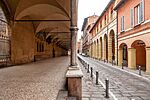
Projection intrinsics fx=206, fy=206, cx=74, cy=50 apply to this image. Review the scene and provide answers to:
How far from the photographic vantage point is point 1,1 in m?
13.0

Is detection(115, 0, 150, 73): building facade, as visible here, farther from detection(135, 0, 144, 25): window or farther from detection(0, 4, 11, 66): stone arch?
detection(0, 4, 11, 66): stone arch

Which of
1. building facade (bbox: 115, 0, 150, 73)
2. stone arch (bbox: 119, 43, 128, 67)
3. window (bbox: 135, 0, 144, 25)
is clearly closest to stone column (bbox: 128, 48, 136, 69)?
building facade (bbox: 115, 0, 150, 73)

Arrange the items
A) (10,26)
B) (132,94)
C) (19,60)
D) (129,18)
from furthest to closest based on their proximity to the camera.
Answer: (129,18), (19,60), (10,26), (132,94)

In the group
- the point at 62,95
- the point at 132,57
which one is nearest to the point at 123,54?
the point at 132,57

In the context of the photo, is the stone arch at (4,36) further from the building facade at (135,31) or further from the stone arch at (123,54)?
the stone arch at (123,54)

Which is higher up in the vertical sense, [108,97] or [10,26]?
[10,26]

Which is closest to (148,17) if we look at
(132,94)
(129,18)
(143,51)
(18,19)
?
(129,18)

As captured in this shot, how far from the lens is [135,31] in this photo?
53.5 ft

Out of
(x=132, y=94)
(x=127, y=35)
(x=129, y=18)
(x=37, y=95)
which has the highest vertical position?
(x=129, y=18)

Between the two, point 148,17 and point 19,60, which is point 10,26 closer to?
point 19,60

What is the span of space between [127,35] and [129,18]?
1507 millimetres

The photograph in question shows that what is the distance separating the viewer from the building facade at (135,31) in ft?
46.2

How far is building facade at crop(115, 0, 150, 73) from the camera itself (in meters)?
14.1

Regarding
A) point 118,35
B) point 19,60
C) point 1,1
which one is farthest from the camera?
point 118,35
